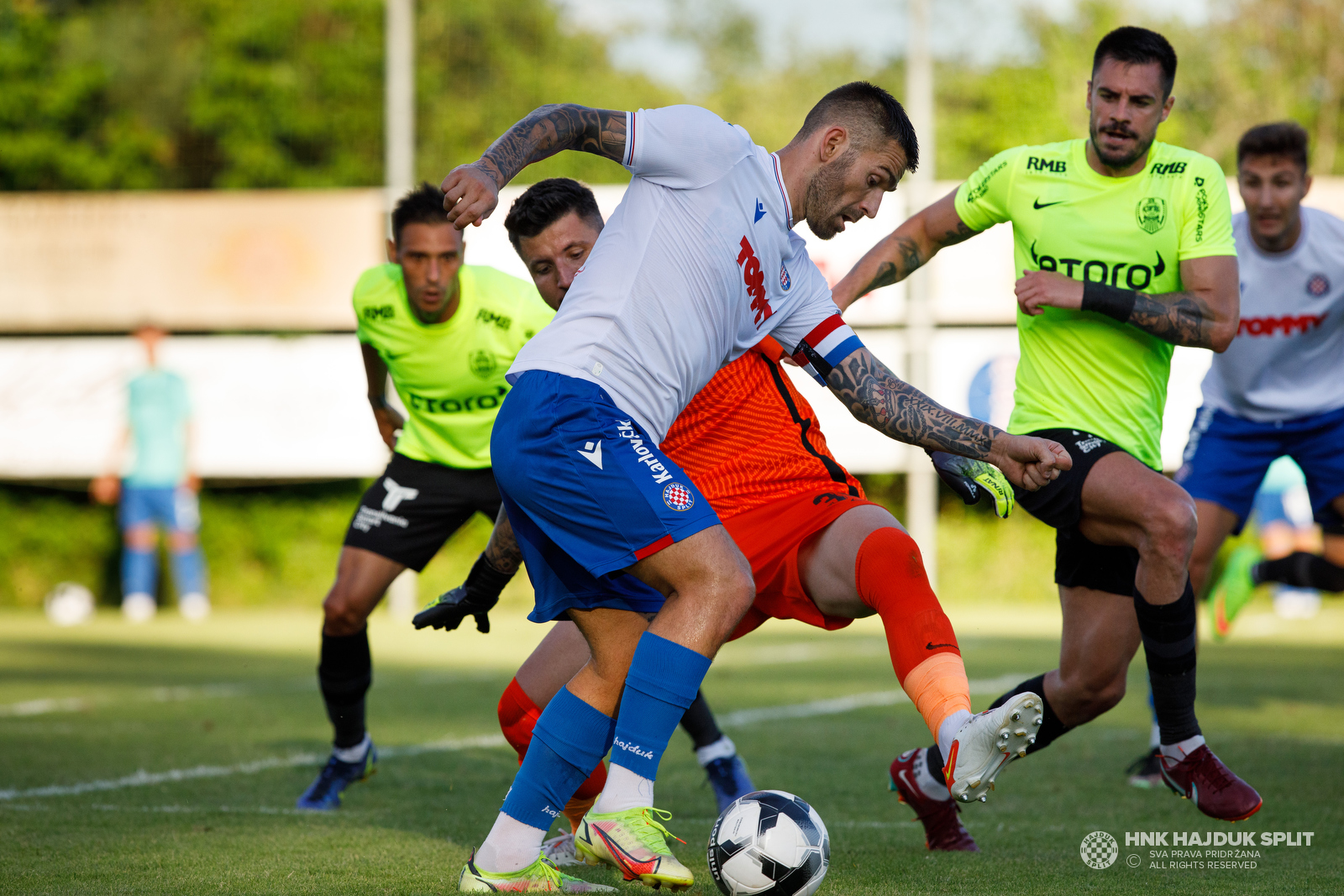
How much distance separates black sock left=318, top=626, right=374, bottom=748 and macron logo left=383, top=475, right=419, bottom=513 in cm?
51

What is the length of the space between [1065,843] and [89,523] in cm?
1457

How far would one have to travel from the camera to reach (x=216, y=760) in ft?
20.5

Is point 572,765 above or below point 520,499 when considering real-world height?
below

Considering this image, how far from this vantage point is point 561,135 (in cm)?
357

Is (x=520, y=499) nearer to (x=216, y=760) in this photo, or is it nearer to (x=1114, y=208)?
(x=1114, y=208)

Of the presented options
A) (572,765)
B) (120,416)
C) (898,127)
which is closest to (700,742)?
(572,765)

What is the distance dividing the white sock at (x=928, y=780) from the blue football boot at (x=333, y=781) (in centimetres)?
209

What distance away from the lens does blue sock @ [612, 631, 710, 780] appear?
3.46 meters

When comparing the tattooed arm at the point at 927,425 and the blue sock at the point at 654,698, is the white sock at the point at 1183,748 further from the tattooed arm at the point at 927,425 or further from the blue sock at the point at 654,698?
the blue sock at the point at 654,698

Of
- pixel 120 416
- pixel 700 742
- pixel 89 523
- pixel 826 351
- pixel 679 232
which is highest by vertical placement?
pixel 679 232

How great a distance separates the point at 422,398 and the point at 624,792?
283cm

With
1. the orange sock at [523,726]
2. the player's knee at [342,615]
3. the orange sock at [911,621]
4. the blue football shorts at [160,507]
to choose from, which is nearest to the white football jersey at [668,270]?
the orange sock at [911,621]

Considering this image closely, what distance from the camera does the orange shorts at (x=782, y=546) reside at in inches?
164

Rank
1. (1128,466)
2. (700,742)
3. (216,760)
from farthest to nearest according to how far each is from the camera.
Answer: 1. (216,760)
2. (700,742)
3. (1128,466)
